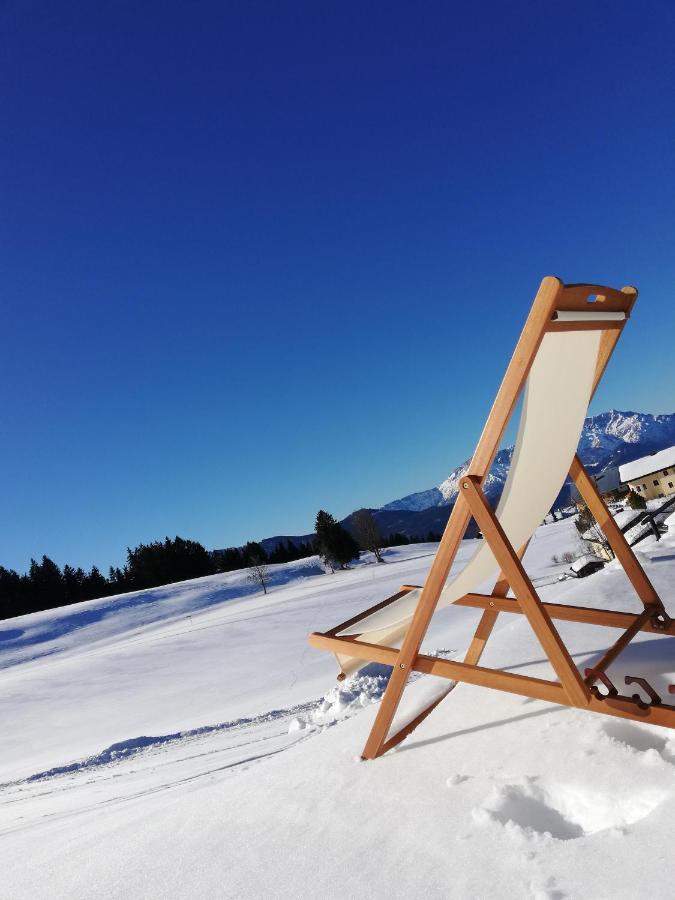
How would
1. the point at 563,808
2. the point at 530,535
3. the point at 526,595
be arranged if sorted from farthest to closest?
the point at 530,535, the point at 526,595, the point at 563,808

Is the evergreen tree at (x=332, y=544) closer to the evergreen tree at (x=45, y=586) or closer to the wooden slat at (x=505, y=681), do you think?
the evergreen tree at (x=45, y=586)

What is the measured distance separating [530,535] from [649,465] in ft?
194

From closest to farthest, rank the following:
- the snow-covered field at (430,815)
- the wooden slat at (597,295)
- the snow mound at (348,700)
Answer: the snow-covered field at (430,815) → the wooden slat at (597,295) → the snow mound at (348,700)

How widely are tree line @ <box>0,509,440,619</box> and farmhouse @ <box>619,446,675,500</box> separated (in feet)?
91.8

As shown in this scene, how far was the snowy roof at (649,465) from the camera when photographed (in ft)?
168

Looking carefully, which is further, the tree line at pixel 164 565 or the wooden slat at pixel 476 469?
the tree line at pixel 164 565

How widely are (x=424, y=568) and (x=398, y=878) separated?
3872cm

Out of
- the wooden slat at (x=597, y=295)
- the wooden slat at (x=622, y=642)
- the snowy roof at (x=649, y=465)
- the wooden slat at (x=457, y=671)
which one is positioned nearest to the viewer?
the wooden slat at (x=597, y=295)

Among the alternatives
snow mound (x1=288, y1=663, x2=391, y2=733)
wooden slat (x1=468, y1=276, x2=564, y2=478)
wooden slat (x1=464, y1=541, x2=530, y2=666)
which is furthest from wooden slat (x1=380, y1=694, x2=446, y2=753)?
snow mound (x1=288, y1=663, x2=391, y2=733)

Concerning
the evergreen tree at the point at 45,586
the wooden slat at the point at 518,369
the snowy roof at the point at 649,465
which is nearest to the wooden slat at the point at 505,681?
the wooden slat at the point at 518,369

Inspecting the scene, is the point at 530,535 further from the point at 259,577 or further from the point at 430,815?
the point at 259,577

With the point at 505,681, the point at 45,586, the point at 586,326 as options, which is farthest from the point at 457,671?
the point at 45,586

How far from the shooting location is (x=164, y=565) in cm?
6159

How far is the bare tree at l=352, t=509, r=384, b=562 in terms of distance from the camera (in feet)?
187
